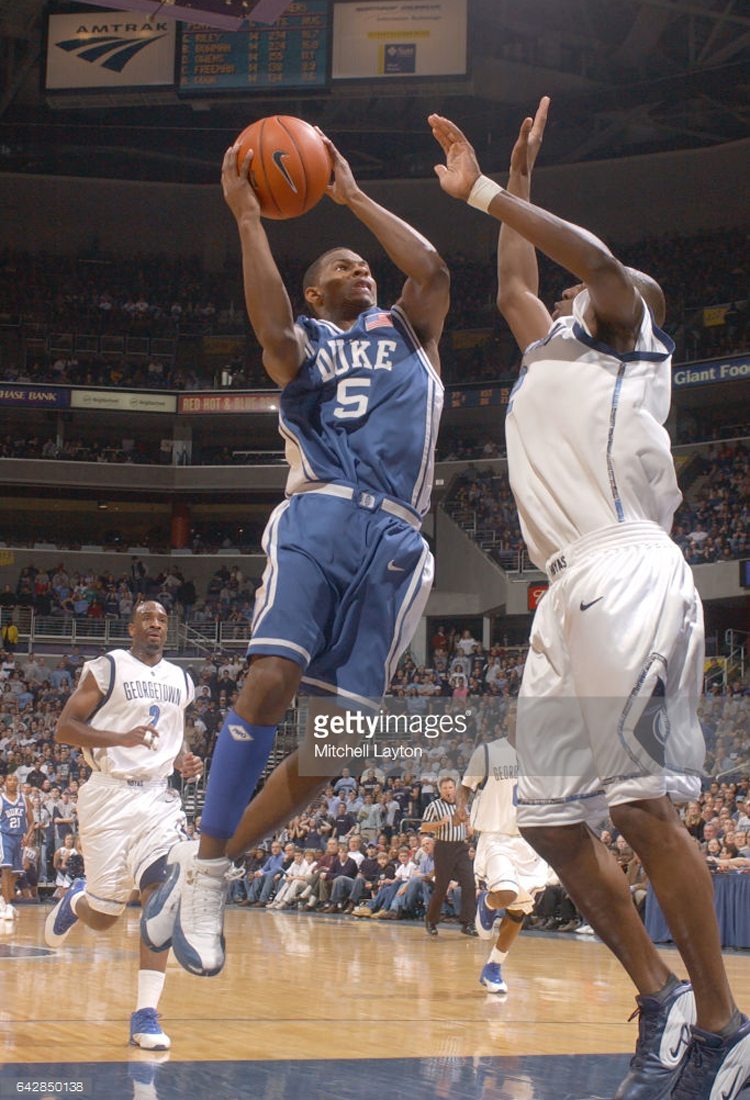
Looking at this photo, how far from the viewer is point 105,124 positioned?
3369cm

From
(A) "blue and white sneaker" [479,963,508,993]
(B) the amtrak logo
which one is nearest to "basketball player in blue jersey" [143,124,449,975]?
(A) "blue and white sneaker" [479,963,508,993]

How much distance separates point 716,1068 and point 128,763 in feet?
16.0

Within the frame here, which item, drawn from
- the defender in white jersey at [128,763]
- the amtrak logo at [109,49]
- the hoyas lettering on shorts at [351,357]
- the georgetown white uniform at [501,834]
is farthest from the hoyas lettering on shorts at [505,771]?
the amtrak logo at [109,49]

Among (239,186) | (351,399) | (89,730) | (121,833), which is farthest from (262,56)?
(351,399)

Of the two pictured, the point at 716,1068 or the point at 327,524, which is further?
the point at 327,524

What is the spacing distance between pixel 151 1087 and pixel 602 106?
96.1ft

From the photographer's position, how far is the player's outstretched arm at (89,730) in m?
6.89

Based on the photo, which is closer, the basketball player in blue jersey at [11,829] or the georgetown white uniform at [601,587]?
the georgetown white uniform at [601,587]

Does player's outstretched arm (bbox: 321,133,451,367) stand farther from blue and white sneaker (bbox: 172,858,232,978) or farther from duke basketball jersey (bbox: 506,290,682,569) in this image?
blue and white sneaker (bbox: 172,858,232,978)

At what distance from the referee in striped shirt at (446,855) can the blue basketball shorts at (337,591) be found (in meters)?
10.7

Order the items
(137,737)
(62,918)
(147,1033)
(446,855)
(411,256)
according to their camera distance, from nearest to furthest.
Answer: (411,256)
(147,1033)
(137,737)
(62,918)
(446,855)

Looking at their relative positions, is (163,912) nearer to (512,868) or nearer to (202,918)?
(202,918)

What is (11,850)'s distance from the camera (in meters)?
17.4

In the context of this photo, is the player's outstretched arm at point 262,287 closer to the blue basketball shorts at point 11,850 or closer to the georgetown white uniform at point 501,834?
the georgetown white uniform at point 501,834
